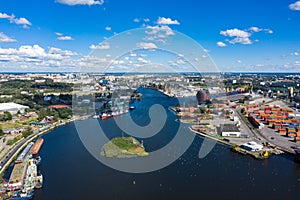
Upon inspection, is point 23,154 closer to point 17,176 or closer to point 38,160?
point 38,160

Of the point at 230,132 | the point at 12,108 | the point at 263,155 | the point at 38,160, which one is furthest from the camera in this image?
the point at 12,108

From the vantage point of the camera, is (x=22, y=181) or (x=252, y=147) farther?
(x=252, y=147)

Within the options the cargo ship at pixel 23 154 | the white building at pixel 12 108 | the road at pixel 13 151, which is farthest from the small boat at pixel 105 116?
the cargo ship at pixel 23 154

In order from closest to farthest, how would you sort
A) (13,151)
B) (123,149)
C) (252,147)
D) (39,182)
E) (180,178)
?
(39,182) < (180,178) < (123,149) < (252,147) < (13,151)

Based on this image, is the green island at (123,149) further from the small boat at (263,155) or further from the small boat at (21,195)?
the small boat at (263,155)

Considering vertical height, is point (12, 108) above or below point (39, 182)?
above

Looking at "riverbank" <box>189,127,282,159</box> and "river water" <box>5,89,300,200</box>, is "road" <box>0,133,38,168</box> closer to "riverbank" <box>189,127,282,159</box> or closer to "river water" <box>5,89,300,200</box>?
"river water" <box>5,89,300,200</box>

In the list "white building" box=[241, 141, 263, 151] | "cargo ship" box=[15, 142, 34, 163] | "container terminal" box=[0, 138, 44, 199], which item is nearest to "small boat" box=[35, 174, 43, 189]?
"container terminal" box=[0, 138, 44, 199]

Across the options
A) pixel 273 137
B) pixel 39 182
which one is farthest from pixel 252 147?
pixel 39 182
